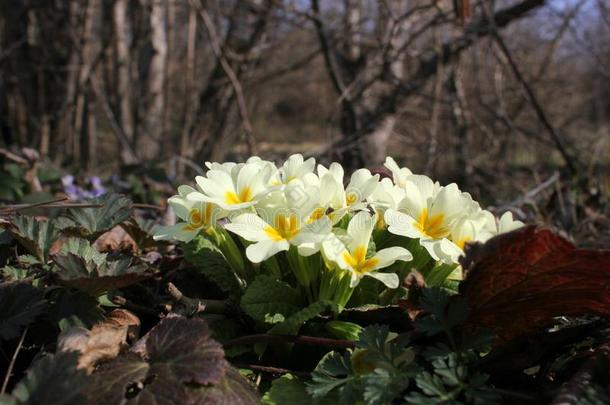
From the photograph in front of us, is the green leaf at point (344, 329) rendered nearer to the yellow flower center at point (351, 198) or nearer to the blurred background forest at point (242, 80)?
the yellow flower center at point (351, 198)

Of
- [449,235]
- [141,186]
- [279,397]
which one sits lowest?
[141,186]

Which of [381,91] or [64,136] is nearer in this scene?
[381,91]

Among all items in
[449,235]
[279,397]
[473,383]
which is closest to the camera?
[473,383]

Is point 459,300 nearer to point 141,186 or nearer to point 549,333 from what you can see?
point 549,333

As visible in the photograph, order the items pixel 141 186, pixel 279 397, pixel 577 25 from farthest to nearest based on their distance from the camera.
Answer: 1. pixel 577 25
2. pixel 141 186
3. pixel 279 397

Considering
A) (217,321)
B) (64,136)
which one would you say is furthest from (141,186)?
(64,136)

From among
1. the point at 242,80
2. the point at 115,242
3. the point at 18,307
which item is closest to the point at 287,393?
the point at 18,307

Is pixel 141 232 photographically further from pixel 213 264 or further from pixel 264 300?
pixel 264 300

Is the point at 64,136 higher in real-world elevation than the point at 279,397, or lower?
lower
